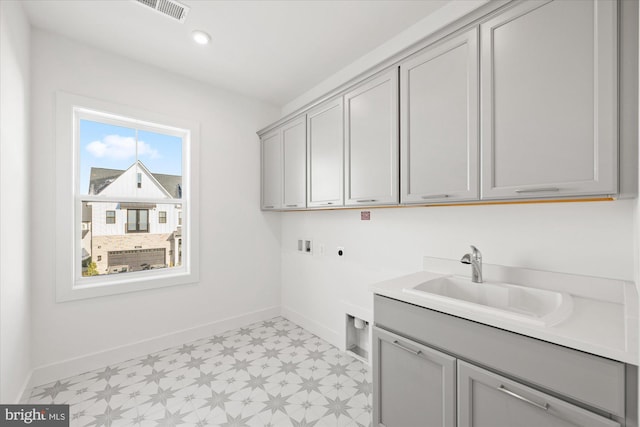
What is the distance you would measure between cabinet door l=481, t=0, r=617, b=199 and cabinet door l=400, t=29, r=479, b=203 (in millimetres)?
73

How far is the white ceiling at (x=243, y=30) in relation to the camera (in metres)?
1.85

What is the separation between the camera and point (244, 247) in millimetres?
3197

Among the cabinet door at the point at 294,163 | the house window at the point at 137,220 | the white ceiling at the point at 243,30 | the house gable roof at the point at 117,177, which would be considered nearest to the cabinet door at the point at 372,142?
the white ceiling at the point at 243,30

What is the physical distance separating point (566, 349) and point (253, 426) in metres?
1.65

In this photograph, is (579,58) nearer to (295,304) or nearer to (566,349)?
(566,349)

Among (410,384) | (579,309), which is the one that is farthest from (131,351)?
(579,309)

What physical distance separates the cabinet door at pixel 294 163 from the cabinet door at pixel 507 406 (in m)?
1.85

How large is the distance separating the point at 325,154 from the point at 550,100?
60.0 inches

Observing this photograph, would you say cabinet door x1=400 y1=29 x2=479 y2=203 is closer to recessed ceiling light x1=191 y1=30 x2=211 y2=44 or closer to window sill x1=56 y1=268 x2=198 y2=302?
recessed ceiling light x1=191 y1=30 x2=211 y2=44

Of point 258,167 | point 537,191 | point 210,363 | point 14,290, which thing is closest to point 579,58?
point 537,191

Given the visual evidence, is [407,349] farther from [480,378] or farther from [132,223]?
[132,223]

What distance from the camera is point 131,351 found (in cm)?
245

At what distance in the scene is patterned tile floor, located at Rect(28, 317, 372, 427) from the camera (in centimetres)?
173

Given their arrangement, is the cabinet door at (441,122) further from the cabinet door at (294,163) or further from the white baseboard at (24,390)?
the white baseboard at (24,390)
